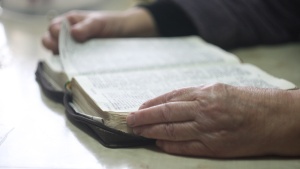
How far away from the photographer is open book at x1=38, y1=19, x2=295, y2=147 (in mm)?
699

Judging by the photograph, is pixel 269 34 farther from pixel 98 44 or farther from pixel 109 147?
pixel 109 147

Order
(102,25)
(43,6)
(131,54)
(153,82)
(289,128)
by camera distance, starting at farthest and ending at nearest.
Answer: (43,6) < (102,25) < (131,54) < (153,82) < (289,128)

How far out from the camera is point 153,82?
797mm

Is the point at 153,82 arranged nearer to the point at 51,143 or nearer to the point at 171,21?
the point at 51,143

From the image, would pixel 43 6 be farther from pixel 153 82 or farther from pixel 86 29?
pixel 153 82

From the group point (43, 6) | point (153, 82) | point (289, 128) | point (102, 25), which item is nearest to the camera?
point (289, 128)

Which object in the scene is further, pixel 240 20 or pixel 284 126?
pixel 240 20

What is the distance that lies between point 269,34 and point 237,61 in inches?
11.0

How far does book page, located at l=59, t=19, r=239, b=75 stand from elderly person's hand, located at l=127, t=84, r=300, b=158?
243 millimetres

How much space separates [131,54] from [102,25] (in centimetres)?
14

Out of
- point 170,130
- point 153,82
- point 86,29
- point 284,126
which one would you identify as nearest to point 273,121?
point 284,126

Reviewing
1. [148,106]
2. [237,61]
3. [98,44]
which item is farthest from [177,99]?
[98,44]

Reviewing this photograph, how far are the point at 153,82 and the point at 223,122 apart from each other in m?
0.21

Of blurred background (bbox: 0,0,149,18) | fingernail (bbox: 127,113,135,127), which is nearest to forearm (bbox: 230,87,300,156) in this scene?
fingernail (bbox: 127,113,135,127)
